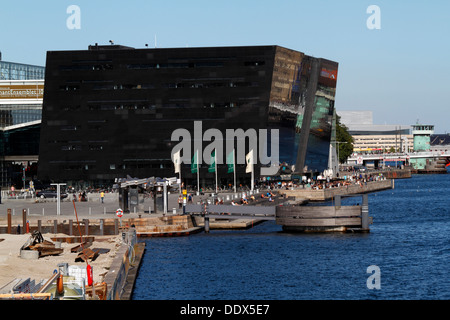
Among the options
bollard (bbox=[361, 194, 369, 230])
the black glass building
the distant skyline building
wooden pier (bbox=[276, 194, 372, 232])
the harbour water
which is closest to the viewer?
the harbour water

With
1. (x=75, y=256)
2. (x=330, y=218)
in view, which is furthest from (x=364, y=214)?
(x=75, y=256)

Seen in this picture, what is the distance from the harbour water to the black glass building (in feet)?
230

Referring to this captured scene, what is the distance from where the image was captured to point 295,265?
58.7m

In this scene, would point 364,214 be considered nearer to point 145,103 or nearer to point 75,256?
point 75,256

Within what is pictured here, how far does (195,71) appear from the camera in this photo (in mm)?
155125

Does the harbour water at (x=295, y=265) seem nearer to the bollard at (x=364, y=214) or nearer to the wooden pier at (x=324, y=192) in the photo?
the bollard at (x=364, y=214)

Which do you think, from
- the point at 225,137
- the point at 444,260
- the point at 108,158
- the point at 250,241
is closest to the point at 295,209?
the point at 250,241

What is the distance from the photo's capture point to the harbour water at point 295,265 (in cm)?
4756

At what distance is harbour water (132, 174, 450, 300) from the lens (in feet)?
156

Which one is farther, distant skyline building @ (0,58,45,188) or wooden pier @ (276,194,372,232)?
distant skyline building @ (0,58,45,188)

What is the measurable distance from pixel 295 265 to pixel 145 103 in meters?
102

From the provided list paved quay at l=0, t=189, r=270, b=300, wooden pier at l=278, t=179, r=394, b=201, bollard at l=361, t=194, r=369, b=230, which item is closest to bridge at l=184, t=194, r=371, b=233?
bollard at l=361, t=194, r=369, b=230

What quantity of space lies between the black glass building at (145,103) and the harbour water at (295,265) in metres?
70.0

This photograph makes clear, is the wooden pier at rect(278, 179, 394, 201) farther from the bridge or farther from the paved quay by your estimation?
the bridge
